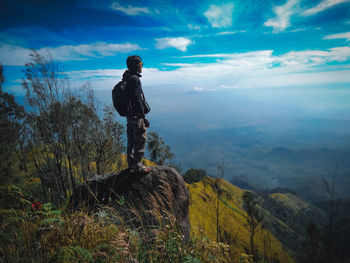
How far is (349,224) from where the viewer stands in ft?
175

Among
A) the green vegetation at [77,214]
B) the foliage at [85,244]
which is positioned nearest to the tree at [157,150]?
the green vegetation at [77,214]

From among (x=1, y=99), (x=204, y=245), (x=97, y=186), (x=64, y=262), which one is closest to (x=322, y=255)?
(x=204, y=245)

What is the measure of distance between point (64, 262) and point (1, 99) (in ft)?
82.0

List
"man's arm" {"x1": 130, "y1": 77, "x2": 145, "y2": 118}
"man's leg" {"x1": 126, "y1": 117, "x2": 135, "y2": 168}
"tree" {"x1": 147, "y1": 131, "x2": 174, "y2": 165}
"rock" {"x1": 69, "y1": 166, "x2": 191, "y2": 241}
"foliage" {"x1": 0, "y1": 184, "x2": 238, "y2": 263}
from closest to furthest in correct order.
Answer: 1. "foliage" {"x1": 0, "y1": 184, "x2": 238, "y2": 263}
2. "man's arm" {"x1": 130, "y1": 77, "x2": 145, "y2": 118}
3. "rock" {"x1": 69, "y1": 166, "x2": 191, "y2": 241}
4. "man's leg" {"x1": 126, "y1": 117, "x2": 135, "y2": 168}
5. "tree" {"x1": 147, "y1": 131, "x2": 174, "y2": 165}

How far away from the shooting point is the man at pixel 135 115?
235 inches

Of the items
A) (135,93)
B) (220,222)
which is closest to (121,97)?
(135,93)

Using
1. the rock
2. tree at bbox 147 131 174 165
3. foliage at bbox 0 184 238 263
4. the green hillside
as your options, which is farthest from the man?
tree at bbox 147 131 174 165

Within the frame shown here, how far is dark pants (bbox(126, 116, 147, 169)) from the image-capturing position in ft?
20.6

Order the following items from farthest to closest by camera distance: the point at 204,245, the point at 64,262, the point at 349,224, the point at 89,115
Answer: the point at 349,224
the point at 89,115
the point at 204,245
the point at 64,262

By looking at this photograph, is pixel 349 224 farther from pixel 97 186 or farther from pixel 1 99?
pixel 1 99

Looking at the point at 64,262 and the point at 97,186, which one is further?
the point at 97,186

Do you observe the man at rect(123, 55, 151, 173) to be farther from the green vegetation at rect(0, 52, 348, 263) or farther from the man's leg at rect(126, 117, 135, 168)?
the green vegetation at rect(0, 52, 348, 263)

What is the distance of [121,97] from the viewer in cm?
602

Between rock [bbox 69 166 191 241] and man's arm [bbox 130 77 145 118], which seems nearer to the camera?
man's arm [bbox 130 77 145 118]
